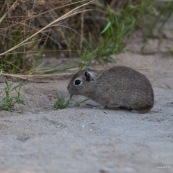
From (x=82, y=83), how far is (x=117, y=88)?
508 mm

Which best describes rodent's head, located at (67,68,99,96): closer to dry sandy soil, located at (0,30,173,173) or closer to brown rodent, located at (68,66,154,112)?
brown rodent, located at (68,66,154,112)

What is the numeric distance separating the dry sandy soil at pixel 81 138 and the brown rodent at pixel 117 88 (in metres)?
0.16

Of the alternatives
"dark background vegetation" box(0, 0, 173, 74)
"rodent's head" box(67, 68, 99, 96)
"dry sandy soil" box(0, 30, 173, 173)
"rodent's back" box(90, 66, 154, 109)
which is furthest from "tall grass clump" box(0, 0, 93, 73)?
"rodent's back" box(90, 66, 154, 109)

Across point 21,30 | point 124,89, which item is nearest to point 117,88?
point 124,89

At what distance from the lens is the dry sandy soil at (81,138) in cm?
481

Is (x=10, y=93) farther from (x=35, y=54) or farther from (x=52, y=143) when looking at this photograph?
(x=52, y=143)

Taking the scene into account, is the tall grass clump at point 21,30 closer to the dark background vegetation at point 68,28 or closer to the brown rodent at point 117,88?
the dark background vegetation at point 68,28

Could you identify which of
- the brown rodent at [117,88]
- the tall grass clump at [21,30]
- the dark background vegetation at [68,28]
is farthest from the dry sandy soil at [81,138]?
the dark background vegetation at [68,28]

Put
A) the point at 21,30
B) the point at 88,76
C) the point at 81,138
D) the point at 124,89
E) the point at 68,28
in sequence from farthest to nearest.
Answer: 1. the point at 68,28
2. the point at 21,30
3. the point at 88,76
4. the point at 124,89
5. the point at 81,138

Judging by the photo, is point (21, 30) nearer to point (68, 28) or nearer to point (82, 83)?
point (82, 83)

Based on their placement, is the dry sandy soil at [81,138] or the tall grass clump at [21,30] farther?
the tall grass clump at [21,30]

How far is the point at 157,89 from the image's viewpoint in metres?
8.34

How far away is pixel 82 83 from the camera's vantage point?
7.66m

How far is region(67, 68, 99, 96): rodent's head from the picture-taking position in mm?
7625
